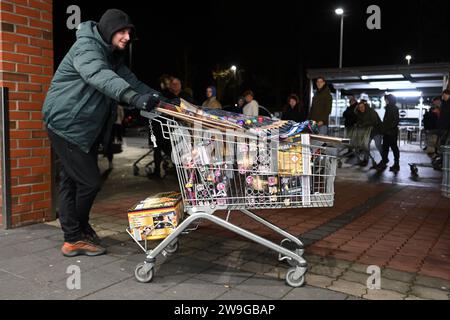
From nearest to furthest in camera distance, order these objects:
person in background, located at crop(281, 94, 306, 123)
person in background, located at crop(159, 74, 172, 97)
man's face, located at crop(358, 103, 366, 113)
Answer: person in background, located at crop(159, 74, 172, 97) → person in background, located at crop(281, 94, 306, 123) → man's face, located at crop(358, 103, 366, 113)

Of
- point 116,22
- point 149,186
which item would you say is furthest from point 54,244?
point 149,186

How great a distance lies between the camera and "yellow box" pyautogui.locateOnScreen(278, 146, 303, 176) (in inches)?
132

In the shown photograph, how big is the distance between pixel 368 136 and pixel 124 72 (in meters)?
8.77

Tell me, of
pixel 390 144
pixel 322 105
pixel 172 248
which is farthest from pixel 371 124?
pixel 172 248

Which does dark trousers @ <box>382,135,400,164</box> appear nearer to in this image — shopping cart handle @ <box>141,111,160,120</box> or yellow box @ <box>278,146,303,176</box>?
yellow box @ <box>278,146,303,176</box>

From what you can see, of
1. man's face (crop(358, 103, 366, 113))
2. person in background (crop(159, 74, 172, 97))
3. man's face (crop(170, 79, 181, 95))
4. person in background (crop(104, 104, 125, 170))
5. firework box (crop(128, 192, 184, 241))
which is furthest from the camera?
man's face (crop(358, 103, 366, 113))

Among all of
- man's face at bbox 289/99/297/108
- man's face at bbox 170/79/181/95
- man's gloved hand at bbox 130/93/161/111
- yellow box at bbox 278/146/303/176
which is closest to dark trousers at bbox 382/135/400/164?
man's face at bbox 289/99/297/108

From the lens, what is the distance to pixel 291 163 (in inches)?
133

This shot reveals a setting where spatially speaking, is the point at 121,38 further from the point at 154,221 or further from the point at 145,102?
A: the point at 154,221

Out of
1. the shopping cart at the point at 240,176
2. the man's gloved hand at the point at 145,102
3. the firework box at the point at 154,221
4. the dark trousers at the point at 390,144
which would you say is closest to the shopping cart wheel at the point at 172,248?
the firework box at the point at 154,221

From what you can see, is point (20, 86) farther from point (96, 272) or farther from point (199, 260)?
point (199, 260)
